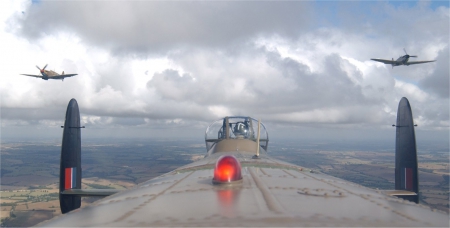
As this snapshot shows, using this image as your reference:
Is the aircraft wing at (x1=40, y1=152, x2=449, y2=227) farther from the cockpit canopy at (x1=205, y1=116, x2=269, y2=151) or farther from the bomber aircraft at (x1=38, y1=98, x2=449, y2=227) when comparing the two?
the cockpit canopy at (x1=205, y1=116, x2=269, y2=151)

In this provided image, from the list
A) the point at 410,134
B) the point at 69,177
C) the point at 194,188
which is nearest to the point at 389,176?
the point at 410,134

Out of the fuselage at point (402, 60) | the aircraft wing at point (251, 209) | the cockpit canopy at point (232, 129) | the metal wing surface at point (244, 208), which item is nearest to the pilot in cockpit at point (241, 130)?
the cockpit canopy at point (232, 129)

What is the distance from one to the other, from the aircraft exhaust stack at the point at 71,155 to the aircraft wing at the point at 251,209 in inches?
289

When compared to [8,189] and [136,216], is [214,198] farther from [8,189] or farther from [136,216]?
[8,189]

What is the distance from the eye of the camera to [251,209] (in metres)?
3.13

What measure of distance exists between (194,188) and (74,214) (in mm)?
1553

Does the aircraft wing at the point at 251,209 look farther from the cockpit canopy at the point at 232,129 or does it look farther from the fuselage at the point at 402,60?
the fuselage at the point at 402,60

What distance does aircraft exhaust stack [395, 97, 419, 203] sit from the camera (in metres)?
10.7

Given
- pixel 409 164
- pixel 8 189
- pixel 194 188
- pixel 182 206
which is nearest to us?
pixel 182 206

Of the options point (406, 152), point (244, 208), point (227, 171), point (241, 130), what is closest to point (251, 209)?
point (244, 208)

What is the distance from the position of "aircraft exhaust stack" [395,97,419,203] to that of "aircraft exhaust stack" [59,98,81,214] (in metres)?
10.4

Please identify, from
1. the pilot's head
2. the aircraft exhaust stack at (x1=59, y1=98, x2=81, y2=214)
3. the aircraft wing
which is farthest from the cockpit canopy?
the aircraft wing

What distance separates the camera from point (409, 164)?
427 inches

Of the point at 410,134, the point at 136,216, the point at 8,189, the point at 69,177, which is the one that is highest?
the point at 410,134
